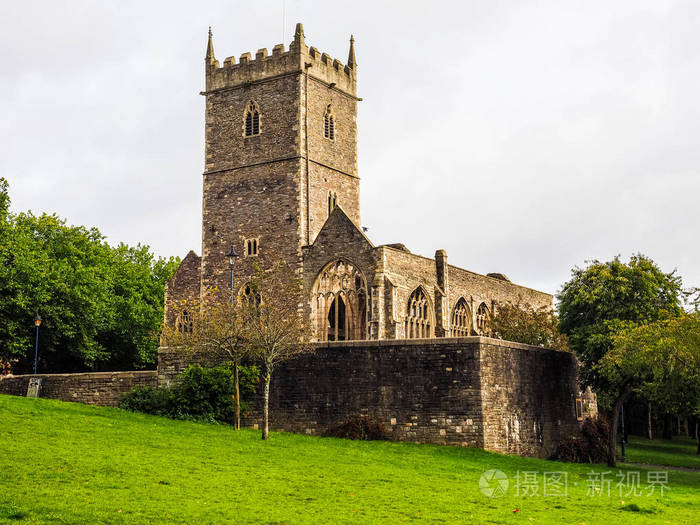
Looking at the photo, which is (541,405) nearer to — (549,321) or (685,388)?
(685,388)

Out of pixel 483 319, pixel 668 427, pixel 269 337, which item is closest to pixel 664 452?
pixel 483 319

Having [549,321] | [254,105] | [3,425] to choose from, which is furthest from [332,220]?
[3,425]

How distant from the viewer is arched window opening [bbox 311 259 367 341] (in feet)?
137

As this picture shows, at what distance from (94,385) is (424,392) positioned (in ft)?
41.1

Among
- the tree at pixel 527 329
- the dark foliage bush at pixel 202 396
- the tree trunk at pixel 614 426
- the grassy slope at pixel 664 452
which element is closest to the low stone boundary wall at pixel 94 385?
the dark foliage bush at pixel 202 396

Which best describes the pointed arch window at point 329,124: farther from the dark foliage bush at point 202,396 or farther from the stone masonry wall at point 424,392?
the stone masonry wall at point 424,392

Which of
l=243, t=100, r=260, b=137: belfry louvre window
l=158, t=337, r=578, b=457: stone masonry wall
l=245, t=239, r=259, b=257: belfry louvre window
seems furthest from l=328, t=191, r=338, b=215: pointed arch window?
l=158, t=337, r=578, b=457: stone masonry wall

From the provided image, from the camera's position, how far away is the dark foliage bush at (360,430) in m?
27.0

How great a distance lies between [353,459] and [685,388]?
486 inches

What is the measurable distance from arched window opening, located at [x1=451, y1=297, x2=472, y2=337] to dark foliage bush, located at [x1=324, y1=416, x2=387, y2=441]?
758 inches

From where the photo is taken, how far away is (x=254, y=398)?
29266mm

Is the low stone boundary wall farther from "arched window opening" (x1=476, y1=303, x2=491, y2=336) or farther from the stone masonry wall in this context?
"arched window opening" (x1=476, y1=303, x2=491, y2=336)

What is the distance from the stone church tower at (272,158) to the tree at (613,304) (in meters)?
15.2

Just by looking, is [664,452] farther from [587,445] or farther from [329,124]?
[329,124]
